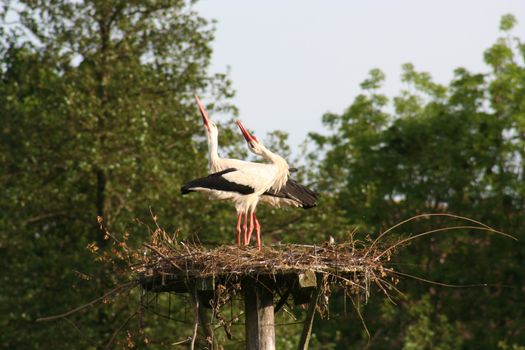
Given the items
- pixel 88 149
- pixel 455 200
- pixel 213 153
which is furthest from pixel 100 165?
pixel 455 200

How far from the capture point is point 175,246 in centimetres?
1021

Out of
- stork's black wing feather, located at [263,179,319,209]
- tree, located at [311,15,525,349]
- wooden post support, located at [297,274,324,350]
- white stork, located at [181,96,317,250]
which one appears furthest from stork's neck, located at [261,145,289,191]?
tree, located at [311,15,525,349]

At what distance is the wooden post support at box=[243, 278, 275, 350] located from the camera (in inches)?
402

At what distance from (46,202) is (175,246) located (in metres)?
14.4

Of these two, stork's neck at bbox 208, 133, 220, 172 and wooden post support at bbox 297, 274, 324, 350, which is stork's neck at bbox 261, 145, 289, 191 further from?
wooden post support at bbox 297, 274, 324, 350

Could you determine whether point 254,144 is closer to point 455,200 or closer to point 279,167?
point 279,167

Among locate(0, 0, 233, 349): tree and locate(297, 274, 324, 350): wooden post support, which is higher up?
locate(0, 0, 233, 349): tree

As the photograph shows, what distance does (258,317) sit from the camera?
10242mm

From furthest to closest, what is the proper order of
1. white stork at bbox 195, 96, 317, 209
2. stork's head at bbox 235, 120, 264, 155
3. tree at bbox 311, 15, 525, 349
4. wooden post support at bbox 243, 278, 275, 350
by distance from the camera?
1. tree at bbox 311, 15, 525, 349
2. white stork at bbox 195, 96, 317, 209
3. stork's head at bbox 235, 120, 264, 155
4. wooden post support at bbox 243, 278, 275, 350

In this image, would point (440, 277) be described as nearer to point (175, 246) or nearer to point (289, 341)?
point (289, 341)

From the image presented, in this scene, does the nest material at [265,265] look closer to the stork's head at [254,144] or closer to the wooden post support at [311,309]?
the wooden post support at [311,309]

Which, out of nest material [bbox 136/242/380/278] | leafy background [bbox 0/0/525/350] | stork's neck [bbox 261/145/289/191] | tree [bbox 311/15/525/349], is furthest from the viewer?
tree [bbox 311/15/525/349]

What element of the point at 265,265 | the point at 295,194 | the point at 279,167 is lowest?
the point at 265,265

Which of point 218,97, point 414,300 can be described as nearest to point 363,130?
point 414,300
